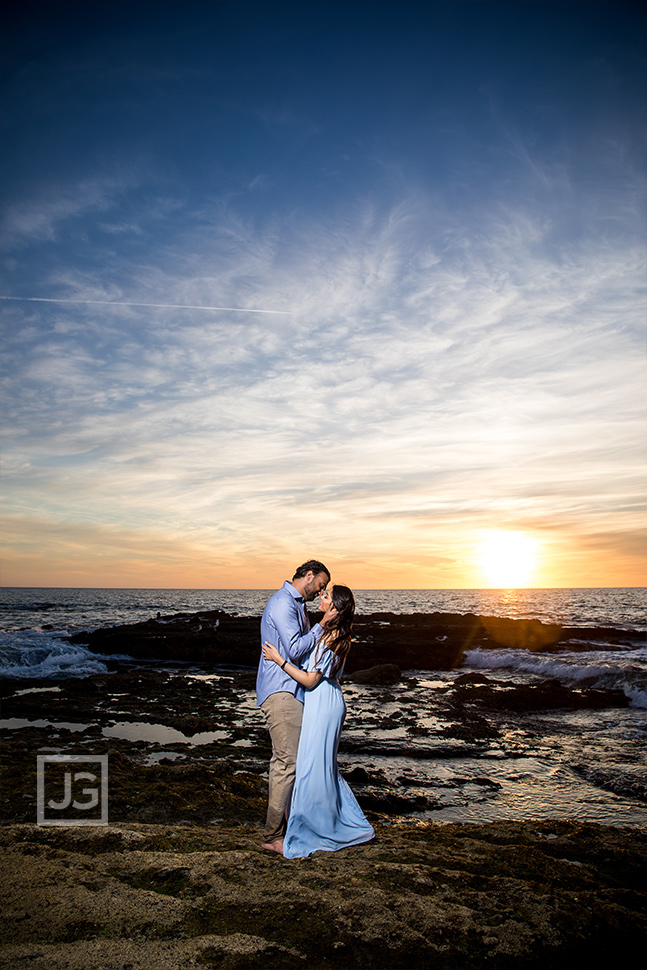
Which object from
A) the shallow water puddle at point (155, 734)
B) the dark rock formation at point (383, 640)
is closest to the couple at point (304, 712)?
the shallow water puddle at point (155, 734)

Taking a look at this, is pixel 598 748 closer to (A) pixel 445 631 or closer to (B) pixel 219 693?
(B) pixel 219 693

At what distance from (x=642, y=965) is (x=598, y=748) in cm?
872

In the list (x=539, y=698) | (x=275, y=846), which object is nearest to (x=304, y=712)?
(x=275, y=846)

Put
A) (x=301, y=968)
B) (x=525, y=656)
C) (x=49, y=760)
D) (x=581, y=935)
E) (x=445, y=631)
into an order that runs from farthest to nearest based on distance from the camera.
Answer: (x=445, y=631), (x=525, y=656), (x=49, y=760), (x=581, y=935), (x=301, y=968)

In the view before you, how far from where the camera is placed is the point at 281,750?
4.39m

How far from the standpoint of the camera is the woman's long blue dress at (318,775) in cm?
432

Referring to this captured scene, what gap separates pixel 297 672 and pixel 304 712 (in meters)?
0.42

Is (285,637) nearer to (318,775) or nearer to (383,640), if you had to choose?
(318,775)

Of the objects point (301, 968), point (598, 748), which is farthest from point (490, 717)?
point (301, 968)

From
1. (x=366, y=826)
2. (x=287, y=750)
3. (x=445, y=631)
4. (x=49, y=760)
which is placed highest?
(x=287, y=750)

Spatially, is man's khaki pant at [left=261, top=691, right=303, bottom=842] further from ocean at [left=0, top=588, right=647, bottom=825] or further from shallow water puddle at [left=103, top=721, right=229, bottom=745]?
shallow water puddle at [left=103, top=721, right=229, bottom=745]

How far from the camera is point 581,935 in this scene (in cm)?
325

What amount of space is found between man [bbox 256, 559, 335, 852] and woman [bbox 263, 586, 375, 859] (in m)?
0.07

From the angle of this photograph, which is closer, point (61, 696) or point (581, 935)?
point (581, 935)
